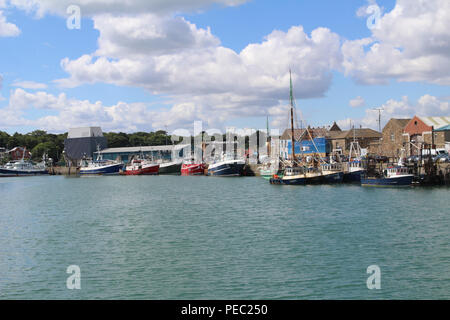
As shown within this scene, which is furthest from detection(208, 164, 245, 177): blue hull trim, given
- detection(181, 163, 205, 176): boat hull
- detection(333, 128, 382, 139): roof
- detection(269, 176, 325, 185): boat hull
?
detection(269, 176, 325, 185): boat hull

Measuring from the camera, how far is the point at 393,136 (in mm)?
101000

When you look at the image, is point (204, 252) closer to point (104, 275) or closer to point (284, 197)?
point (104, 275)

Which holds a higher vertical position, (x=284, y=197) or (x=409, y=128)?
(x=409, y=128)

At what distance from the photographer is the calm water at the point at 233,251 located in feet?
68.5

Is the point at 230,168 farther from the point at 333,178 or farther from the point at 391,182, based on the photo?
the point at 391,182

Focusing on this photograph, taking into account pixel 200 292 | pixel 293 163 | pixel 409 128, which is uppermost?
pixel 409 128

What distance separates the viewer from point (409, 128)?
314 feet

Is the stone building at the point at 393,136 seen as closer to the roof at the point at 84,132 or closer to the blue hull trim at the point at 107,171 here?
the blue hull trim at the point at 107,171

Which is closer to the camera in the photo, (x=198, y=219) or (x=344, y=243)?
(x=344, y=243)

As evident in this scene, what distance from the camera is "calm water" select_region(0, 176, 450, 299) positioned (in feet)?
68.5

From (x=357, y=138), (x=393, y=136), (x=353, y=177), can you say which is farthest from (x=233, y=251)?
(x=357, y=138)
